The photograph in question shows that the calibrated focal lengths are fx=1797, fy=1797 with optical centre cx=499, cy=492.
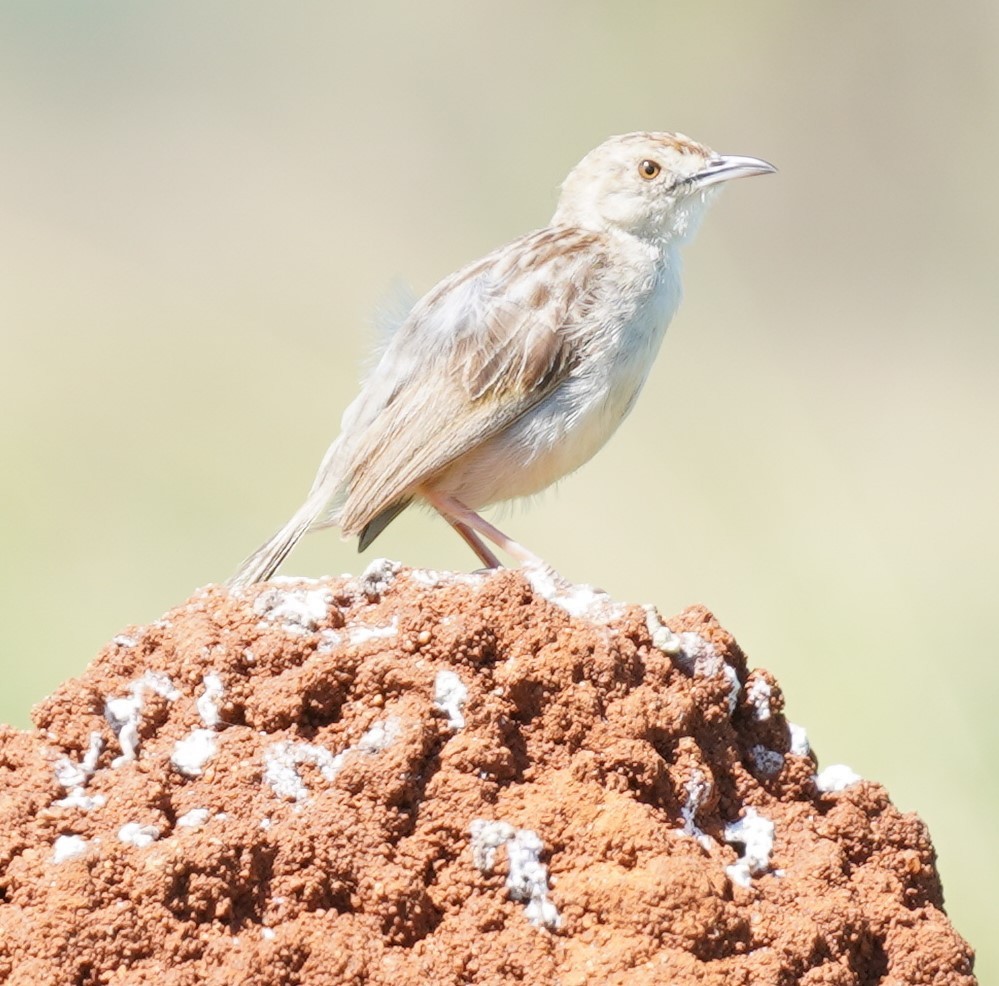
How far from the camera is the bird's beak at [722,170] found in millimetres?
7086

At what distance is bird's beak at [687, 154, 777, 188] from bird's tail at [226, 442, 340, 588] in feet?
6.07

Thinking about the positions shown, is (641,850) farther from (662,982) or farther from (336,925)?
(336,925)

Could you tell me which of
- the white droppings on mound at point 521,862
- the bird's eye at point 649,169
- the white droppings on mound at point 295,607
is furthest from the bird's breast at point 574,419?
the white droppings on mound at point 521,862

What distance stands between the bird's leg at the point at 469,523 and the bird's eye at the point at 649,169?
1.60m

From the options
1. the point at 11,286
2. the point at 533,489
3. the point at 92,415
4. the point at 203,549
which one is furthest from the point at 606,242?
the point at 11,286

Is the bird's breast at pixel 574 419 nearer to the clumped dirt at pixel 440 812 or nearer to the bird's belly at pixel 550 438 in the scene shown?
the bird's belly at pixel 550 438

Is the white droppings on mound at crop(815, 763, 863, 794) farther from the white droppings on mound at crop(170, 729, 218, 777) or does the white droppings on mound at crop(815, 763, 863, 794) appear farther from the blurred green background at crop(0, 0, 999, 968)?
the blurred green background at crop(0, 0, 999, 968)

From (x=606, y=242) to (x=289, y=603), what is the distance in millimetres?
3186

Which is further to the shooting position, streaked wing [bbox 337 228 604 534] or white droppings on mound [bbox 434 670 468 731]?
streaked wing [bbox 337 228 604 534]

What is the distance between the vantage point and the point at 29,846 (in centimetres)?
338

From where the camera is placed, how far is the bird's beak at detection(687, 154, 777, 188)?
7.09 m

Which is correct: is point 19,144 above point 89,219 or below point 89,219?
above

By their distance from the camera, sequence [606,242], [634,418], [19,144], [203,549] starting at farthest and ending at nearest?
[19,144], [634,418], [203,549], [606,242]

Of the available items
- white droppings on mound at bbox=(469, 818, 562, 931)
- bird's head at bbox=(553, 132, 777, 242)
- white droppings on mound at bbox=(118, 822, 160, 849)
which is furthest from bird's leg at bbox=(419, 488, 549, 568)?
white droppings on mound at bbox=(118, 822, 160, 849)
